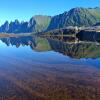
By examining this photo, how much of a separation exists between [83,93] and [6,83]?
7.93 meters

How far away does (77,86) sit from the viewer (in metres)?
25.0

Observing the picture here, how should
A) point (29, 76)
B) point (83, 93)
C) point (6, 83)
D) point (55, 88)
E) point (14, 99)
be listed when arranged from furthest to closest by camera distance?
1. point (29, 76)
2. point (6, 83)
3. point (55, 88)
4. point (83, 93)
5. point (14, 99)

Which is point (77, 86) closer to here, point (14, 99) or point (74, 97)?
point (74, 97)

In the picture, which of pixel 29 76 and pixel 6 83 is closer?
pixel 6 83

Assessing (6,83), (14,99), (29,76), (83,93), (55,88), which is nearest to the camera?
(14,99)

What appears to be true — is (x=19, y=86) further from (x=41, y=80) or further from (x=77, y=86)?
(x=77, y=86)

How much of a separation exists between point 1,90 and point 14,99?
2830 mm

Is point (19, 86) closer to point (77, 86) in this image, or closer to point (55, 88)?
point (55, 88)

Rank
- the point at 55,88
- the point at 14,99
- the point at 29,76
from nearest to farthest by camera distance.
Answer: the point at 14,99 < the point at 55,88 < the point at 29,76

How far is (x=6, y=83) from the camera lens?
87.8ft

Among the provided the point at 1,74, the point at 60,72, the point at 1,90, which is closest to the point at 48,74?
the point at 60,72

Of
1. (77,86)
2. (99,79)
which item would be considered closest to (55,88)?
(77,86)

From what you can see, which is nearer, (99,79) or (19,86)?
(19,86)

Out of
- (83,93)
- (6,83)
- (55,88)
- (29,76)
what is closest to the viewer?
(83,93)
